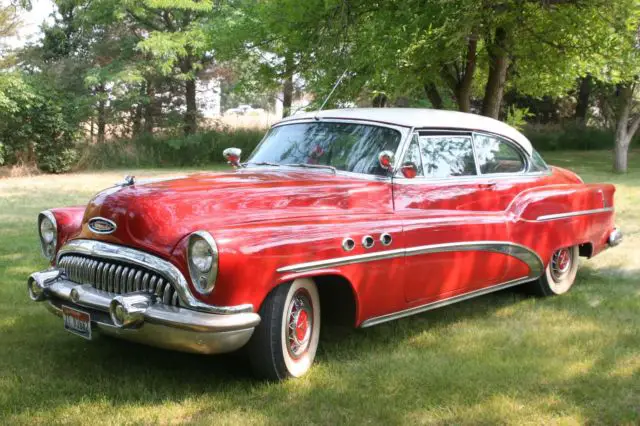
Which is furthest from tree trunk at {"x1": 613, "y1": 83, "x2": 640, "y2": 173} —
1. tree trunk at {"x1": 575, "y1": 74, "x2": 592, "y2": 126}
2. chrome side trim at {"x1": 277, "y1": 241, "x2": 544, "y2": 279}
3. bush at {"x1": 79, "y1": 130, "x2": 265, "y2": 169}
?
chrome side trim at {"x1": 277, "y1": 241, "x2": 544, "y2": 279}

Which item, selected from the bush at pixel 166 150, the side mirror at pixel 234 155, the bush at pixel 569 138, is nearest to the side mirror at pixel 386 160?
the side mirror at pixel 234 155

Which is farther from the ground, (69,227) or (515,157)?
(515,157)

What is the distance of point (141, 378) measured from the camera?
3.88 m

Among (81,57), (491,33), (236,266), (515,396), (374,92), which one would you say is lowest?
(515,396)

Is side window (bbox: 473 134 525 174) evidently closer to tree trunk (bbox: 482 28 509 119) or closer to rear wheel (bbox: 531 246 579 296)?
rear wheel (bbox: 531 246 579 296)

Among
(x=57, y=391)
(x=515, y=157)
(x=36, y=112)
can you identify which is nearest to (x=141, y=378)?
(x=57, y=391)

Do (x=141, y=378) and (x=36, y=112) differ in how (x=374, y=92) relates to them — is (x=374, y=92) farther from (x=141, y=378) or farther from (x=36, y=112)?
(x=36, y=112)

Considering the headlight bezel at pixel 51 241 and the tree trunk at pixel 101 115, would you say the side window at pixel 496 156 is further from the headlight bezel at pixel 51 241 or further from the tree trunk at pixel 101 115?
the tree trunk at pixel 101 115

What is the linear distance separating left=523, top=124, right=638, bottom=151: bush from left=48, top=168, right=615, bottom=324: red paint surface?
25186mm

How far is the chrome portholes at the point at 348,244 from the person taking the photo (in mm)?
3948

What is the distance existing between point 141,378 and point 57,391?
0.46 m

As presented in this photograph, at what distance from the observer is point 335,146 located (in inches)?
192

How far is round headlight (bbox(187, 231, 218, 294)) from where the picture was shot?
3398mm

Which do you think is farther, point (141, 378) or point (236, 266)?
point (141, 378)
